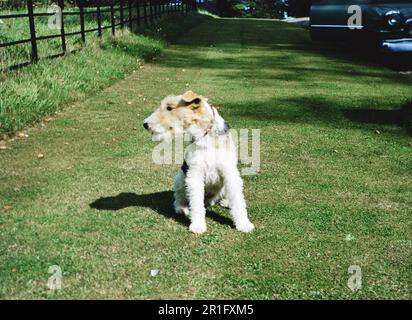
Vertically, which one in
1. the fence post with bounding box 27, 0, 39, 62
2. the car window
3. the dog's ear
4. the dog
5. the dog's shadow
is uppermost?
the car window

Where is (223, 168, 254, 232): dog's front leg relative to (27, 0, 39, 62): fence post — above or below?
below

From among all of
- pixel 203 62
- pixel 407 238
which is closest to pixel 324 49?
pixel 203 62

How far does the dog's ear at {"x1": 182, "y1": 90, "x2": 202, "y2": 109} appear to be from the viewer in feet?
13.7

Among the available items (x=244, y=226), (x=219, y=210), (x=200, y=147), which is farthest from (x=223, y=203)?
(x=200, y=147)

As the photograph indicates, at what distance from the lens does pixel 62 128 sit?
24.8 feet

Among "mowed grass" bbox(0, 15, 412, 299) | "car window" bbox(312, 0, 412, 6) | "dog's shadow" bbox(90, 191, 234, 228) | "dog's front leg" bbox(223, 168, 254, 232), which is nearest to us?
"mowed grass" bbox(0, 15, 412, 299)

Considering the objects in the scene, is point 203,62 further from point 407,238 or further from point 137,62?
point 407,238

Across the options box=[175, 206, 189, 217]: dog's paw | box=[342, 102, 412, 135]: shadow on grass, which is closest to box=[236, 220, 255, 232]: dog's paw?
box=[175, 206, 189, 217]: dog's paw

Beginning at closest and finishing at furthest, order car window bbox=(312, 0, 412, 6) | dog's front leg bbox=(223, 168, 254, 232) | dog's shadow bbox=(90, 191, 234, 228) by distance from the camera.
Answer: dog's front leg bbox=(223, 168, 254, 232)
dog's shadow bbox=(90, 191, 234, 228)
car window bbox=(312, 0, 412, 6)

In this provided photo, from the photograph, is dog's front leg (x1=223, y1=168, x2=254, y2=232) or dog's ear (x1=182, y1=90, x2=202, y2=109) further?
dog's front leg (x1=223, y1=168, x2=254, y2=232)

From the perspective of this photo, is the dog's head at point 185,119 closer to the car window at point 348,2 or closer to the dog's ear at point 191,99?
the dog's ear at point 191,99

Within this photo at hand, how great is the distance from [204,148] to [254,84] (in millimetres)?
7383

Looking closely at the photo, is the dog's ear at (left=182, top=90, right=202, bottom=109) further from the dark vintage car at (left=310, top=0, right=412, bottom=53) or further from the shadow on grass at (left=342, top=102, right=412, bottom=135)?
the dark vintage car at (left=310, top=0, right=412, bottom=53)

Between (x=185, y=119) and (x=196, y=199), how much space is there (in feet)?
2.30
